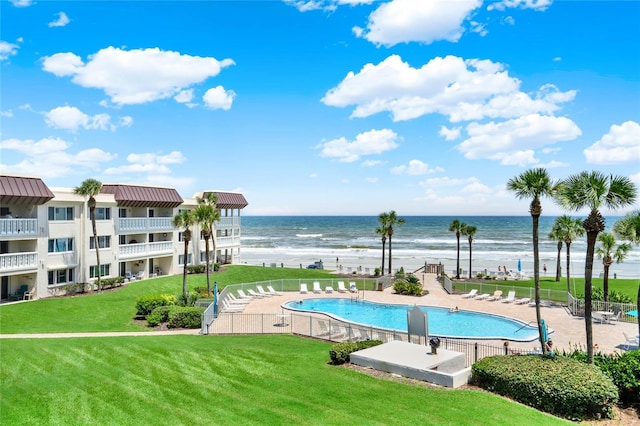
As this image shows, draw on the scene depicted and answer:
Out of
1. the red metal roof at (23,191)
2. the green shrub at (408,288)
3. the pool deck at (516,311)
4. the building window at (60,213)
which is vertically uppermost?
the red metal roof at (23,191)

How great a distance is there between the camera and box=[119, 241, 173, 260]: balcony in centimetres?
4159

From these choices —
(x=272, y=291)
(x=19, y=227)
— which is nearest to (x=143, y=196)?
(x=19, y=227)

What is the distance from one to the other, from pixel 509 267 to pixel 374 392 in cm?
6730

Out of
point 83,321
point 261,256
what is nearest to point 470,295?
point 83,321

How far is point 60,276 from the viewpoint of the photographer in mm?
35938

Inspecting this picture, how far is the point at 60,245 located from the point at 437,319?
2897cm

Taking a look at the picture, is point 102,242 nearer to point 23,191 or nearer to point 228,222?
point 23,191

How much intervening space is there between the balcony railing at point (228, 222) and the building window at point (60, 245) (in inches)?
773

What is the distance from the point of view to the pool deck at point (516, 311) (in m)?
23.1

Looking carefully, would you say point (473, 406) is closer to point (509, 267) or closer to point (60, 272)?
point (60, 272)

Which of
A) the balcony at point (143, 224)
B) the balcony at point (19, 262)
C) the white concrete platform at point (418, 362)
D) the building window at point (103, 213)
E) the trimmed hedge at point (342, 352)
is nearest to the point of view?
the white concrete platform at point (418, 362)

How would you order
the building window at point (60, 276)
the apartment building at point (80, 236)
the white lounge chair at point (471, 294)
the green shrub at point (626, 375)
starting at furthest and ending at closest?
the white lounge chair at point (471, 294) → the building window at point (60, 276) → the apartment building at point (80, 236) → the green shrub at point (626, 375)

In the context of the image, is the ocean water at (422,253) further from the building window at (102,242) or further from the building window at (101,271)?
the building window at (102,242)

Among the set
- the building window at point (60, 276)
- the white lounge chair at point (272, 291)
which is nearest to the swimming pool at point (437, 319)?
the white lounge chair at point (272, 291)
